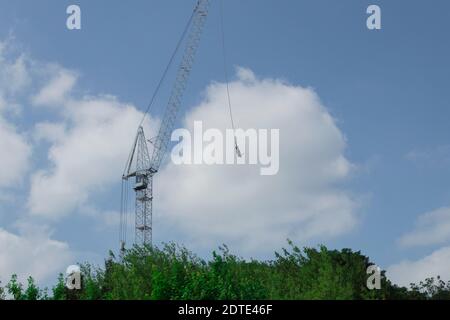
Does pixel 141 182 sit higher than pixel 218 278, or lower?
higher

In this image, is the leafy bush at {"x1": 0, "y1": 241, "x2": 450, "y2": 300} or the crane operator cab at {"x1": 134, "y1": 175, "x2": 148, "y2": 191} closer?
the leafy bush at {"x1": 0, "y1": 241, "x2": 450, "y2": 300}

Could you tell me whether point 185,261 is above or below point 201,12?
below

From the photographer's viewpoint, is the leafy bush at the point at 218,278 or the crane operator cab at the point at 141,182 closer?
the leafy bush at the point at 218,278

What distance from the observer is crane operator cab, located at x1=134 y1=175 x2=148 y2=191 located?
497 feet

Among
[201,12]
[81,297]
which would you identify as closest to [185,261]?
[81,297]

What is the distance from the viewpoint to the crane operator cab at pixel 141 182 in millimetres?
151625

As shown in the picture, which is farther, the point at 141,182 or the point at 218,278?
the point at 141,182

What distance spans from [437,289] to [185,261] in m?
76.4

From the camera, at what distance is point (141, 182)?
153 metres

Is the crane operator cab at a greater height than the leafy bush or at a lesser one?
greater
